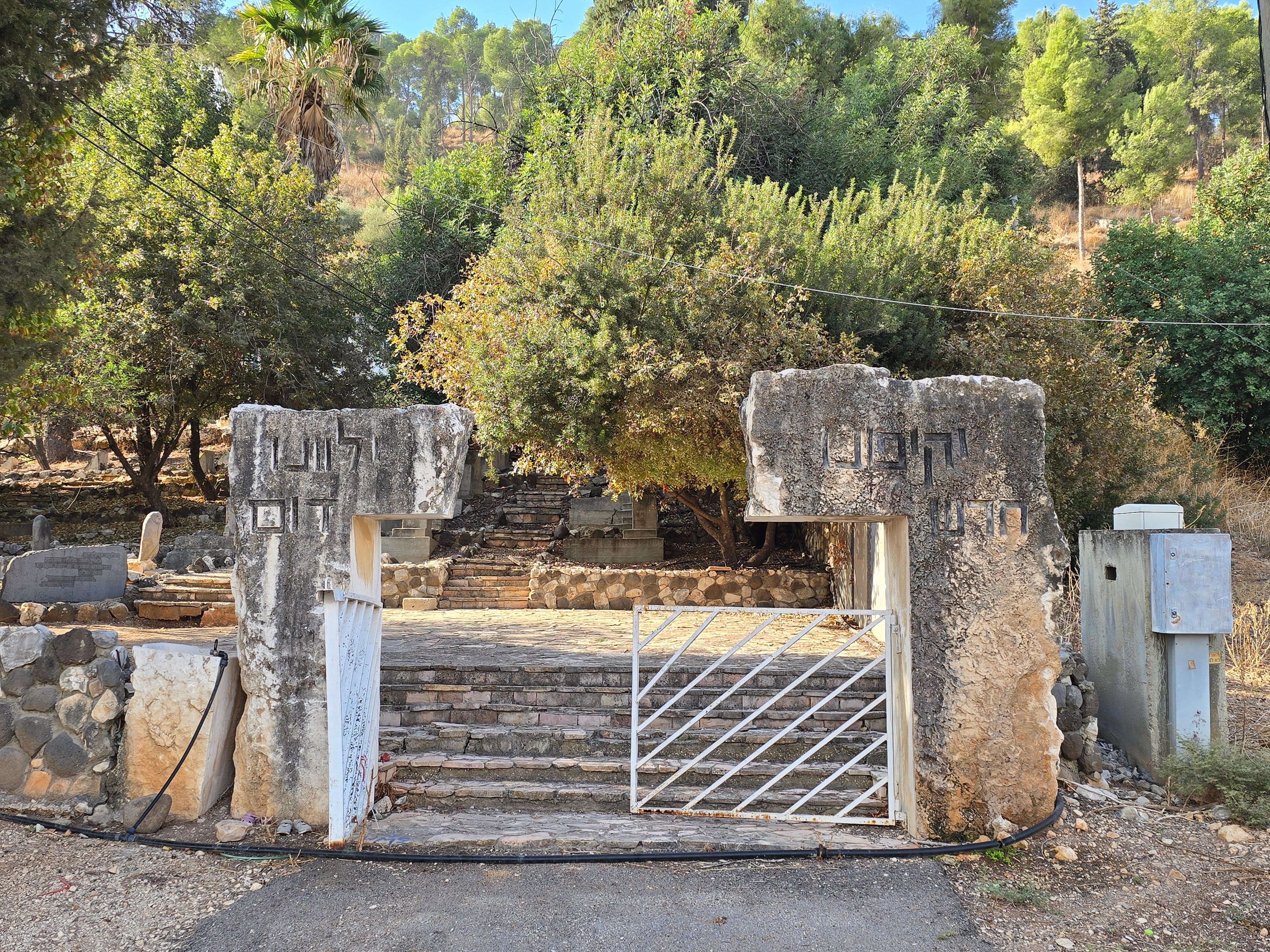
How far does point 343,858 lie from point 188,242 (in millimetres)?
14060

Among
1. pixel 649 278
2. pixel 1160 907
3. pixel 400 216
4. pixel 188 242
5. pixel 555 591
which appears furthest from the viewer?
pixel 400 216

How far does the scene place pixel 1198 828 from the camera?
16.3 feet

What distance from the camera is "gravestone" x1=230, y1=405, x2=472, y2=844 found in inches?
191

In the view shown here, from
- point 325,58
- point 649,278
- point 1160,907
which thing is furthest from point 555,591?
point 325,58

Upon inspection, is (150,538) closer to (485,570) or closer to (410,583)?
(410,583)

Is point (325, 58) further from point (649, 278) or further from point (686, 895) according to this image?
point (686, 895)

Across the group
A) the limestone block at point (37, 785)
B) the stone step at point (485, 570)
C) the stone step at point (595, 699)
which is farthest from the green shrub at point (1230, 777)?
the stone step at point (485, 570)

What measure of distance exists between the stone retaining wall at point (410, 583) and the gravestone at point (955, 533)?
8.99m

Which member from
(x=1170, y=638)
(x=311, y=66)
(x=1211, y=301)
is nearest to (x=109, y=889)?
(x=1170, y=638)

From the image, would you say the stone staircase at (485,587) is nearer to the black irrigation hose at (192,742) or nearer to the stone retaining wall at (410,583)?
the stone retaining wall at (410,583)

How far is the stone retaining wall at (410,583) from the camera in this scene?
41.4 feet

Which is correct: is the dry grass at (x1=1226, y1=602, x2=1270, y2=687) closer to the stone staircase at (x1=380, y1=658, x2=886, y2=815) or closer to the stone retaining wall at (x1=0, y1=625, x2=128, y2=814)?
the stone staircase at (x1=380, y1=658, x2=886, y2=815)

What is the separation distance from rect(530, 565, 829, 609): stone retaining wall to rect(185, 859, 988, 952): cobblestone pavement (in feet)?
24.7

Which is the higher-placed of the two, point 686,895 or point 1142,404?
point 1142,404
